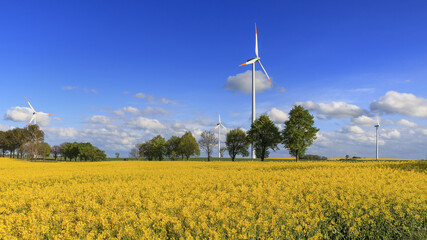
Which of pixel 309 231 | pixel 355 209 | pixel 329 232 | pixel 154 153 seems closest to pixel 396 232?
pixel 355 209

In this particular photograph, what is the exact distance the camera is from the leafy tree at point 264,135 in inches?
2771

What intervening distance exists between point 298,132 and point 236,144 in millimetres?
27368

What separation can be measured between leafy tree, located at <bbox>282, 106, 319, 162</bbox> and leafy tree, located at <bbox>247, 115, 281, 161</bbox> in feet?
17.6

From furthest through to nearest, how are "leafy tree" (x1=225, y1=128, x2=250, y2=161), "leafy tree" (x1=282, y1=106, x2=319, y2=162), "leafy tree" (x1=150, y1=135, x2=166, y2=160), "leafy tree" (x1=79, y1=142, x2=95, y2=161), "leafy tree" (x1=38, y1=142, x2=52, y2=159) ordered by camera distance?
"leafy tree" (x1=79, y1=142, x2=95, y2=161) < "leafy tree" (x1=38, y1=142, x2=52, y2=159) < "leafy tree" (x1=150, y1=135, x2=166, y2=160) < "leafy tree" (x1=225, y1=128, x2=250, y2=161) < "leafy tree" (x1=282, y1=106, x2=319, y2=162)

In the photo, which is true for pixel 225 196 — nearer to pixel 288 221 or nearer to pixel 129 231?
pixel 288 221

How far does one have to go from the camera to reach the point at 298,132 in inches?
2452

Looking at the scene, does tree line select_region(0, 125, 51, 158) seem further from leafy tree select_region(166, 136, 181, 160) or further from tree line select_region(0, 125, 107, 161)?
leafy tree select_region(166, 136, 181, 160)

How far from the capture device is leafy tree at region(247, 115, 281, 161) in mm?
70375

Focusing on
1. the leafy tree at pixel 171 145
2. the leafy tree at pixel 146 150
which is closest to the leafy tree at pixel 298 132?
the leafy tree at pixel 171 145

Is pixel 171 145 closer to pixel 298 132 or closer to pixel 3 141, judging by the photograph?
pixel 298 132

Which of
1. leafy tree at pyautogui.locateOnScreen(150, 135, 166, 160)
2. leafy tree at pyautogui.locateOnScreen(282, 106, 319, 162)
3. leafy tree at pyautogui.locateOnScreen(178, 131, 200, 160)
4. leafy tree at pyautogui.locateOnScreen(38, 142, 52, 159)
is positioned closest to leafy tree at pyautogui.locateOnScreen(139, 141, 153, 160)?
leafy tree at pyautogui.locateOnScreen(150, 135, 166, 160)

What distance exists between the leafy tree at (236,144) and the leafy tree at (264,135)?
40.1 feet

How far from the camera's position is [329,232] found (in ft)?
29.1

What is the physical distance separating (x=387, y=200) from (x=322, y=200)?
9.28 ft
